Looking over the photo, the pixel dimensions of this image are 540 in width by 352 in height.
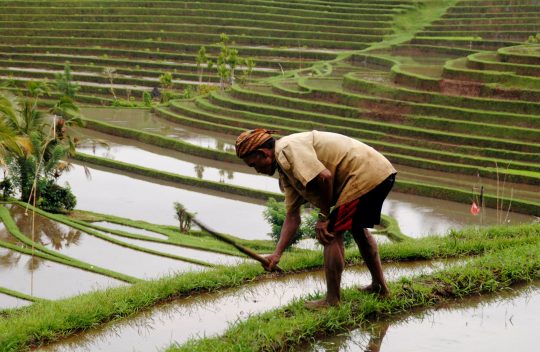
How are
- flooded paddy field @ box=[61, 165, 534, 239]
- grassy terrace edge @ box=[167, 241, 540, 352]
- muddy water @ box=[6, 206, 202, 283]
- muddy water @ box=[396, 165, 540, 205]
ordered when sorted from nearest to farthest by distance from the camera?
grassy terrace edge @ box=[167, 241, 540, 352] < muddy water @ box=[6, 206, 202, 283] < flooded paddy field @ box=[61, 165, 534, 239] < muddy water @ box=[396, 165, 540, 205]

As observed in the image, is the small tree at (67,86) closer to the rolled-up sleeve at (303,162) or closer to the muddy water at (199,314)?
the muddy water at (199,314)

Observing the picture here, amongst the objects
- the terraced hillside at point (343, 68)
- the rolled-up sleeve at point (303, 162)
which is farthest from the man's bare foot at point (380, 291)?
the terraced hillside at point (343, 68)

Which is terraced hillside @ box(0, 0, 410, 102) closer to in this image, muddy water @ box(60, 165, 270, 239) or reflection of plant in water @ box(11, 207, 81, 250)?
muddy water @ box(60, 165, 270, 239)

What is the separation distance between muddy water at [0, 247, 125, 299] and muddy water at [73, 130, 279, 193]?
7.87 metres

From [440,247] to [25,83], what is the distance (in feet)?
94.7

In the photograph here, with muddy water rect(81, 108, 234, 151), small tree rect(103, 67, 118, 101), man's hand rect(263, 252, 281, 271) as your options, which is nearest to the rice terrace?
man's hand rect(263, 252, 281, 271)

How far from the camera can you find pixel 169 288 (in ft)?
18.3

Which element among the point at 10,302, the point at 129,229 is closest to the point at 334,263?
the point at 10,302

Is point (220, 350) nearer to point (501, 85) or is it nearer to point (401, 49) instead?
point (501, 85)

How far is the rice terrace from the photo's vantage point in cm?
503

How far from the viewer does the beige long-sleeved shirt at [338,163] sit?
187 inches

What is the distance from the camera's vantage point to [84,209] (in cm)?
1733

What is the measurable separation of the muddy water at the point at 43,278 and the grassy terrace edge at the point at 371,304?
5.40m

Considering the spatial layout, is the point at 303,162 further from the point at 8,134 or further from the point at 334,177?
the point at 8,134
